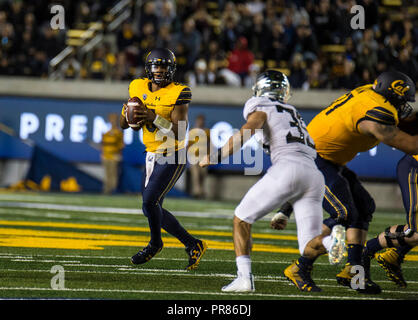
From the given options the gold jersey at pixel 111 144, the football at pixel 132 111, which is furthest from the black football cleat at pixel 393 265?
the gold jersey at pixel 111 144

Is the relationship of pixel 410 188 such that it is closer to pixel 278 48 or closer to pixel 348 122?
pixel 348 122

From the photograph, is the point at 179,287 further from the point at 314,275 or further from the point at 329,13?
the point at 329,13

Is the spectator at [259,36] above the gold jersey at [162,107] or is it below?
above

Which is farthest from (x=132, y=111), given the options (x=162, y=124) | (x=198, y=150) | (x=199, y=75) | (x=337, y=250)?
(x=199, y=75)

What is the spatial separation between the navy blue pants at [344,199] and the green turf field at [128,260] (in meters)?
0.49

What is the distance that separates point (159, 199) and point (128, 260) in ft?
2.28

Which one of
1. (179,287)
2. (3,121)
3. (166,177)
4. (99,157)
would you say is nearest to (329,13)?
(99,157)

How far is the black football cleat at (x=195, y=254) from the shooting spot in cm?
628

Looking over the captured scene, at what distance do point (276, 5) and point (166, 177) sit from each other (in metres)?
12.2

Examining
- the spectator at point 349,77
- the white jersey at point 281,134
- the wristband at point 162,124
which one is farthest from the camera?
the spectator at point 349,77

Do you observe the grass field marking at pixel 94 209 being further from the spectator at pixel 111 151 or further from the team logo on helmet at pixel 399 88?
the team logo on helmet at pixel 399 88

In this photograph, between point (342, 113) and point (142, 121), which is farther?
point (142, 121)

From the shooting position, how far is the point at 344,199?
564cm

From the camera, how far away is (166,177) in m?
6.33
